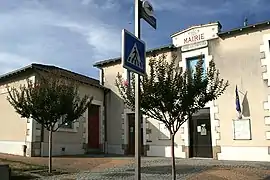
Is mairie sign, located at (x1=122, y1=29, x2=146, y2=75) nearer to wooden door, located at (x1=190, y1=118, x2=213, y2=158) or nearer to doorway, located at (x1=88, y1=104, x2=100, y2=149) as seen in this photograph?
wooden door, located at (x1=190, y1=118, x2=213, y2=158)

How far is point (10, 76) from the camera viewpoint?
1623 cm

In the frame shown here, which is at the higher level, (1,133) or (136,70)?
(136,70)

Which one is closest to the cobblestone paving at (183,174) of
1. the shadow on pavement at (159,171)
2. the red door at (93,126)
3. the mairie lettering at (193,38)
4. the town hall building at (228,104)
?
the shadow on pavement at (159,171)

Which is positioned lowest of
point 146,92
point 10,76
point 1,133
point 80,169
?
point 80,169

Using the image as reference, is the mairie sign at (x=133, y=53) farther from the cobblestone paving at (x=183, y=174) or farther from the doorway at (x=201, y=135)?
the doorway at (x=201, y=135)

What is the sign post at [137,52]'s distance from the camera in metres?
4.74

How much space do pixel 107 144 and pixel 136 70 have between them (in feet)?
47.0

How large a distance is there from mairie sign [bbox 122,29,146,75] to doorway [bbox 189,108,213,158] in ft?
35.9

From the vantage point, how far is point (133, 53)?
16.1 ft

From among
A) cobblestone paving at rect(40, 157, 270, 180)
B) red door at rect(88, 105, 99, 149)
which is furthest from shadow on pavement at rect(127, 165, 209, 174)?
red door at rect(88, 105, 99, 149)

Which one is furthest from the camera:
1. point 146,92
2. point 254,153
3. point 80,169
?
point 254,153

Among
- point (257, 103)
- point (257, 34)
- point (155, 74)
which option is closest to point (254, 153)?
point (257, 103)

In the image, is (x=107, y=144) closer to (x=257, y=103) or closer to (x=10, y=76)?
(x=10, y=76)

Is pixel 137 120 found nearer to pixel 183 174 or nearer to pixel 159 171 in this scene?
pixel 183 174
